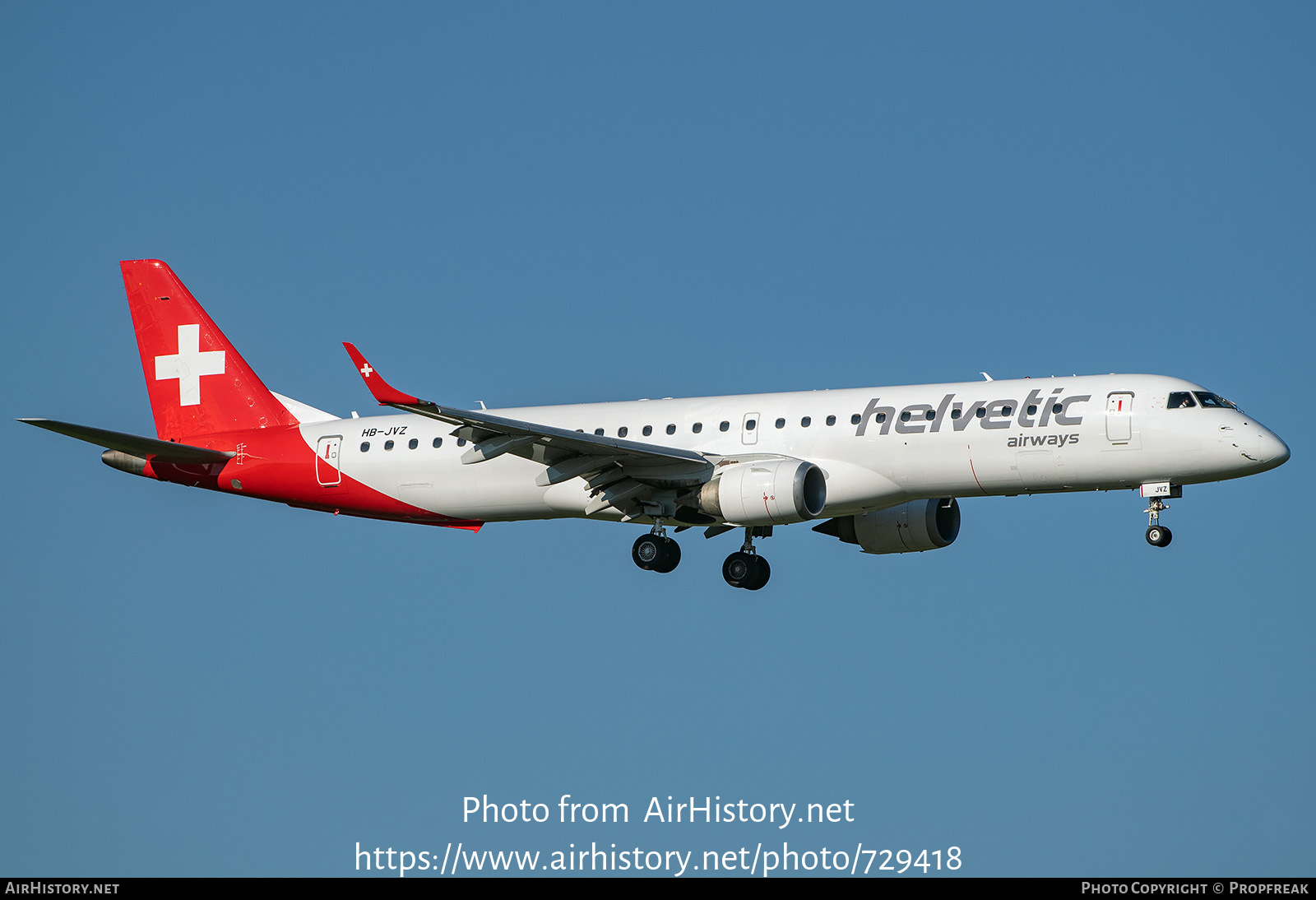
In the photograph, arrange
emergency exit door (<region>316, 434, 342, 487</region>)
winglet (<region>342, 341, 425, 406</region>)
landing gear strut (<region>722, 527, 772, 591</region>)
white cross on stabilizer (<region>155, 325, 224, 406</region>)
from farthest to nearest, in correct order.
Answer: white cross on stabilizer (<region>155, 325, 224, 406</region>) < emergency exit door (<region>316, 434, 342, 487</region>) < landing gear strut (<region>722, 527, 772, 591</region>) < winglet (<region>342, 341, 425, 406</region>)

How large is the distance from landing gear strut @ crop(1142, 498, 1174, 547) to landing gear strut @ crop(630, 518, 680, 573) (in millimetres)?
11560

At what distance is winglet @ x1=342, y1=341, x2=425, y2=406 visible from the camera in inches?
1348

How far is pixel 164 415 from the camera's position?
4672 cm

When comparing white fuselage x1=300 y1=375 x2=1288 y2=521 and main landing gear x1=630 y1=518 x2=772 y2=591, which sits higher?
white fuselage x1=300 y1=375 x2=1288 y2=521

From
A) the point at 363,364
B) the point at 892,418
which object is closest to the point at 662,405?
the point at 892,418

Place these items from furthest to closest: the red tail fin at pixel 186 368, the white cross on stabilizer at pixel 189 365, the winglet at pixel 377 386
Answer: the white cross on stabilizer at pixel 189 365 < the red tail fin at pixel 186 368 < the winglet at pixel 377 386

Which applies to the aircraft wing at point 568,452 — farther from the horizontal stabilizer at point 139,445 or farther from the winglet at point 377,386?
the horizontal stabilizer at point 139,445

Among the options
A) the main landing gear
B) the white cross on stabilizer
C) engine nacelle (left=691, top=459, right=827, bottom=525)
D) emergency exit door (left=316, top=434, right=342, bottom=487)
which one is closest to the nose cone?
engine nacelle (left=691, top=459, right=827, bottom=525)

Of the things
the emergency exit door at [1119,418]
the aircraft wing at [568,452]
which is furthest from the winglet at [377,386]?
the emergency exit door at [1119,418]

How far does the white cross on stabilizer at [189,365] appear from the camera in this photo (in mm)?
46625

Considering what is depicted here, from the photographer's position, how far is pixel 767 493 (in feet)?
126

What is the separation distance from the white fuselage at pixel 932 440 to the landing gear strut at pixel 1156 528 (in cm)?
67

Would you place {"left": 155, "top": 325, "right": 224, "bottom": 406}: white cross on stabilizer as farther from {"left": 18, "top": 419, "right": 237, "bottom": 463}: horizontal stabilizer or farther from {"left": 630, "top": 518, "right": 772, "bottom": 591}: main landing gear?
{"left": 630, "top": 518, "right": 772, "bottom": 591}: main landing gear

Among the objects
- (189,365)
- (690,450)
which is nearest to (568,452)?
(690,450)
